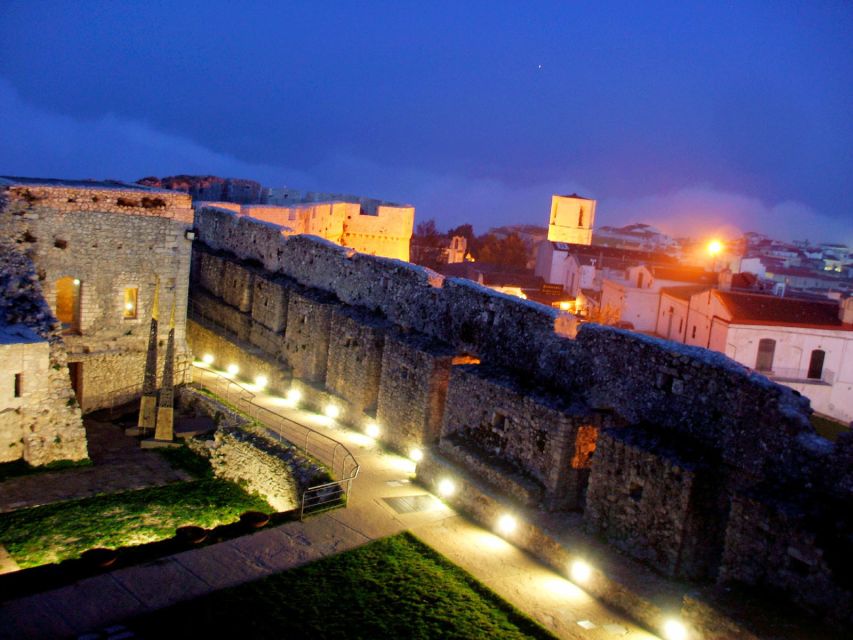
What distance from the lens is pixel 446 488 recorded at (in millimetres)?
14445

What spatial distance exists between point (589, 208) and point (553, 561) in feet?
161

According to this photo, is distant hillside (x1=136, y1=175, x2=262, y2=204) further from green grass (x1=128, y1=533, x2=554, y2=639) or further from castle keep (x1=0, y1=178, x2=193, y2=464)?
green grass (x1=128, y1=533, x2=554, y2=639)

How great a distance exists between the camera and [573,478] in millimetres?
12984

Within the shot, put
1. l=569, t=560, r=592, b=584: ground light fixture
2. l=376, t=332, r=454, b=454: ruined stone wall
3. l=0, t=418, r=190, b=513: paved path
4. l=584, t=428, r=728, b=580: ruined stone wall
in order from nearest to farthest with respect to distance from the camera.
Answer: l=584, t=428, r=728, b=580: ruined stone wall
l=569, t=560, r=592, b=584: ground light fixture
l=0, t=418, r=190, b=513: paved path
l=376, t=332, r=454, b=454: ruined stone wall

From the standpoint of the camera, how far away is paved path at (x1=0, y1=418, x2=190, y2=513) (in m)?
13.9

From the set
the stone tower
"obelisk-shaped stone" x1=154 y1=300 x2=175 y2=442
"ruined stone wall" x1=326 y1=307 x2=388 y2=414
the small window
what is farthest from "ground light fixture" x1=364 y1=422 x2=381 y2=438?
the stone tower

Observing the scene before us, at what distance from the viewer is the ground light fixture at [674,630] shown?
10.0 metres

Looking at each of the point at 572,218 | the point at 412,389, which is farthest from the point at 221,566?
the point at 572,218

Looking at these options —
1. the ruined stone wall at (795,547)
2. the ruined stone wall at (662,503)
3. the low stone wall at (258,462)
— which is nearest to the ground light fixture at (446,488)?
the low stone wall at (258,462)

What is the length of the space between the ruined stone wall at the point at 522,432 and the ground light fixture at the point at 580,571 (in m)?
1.40

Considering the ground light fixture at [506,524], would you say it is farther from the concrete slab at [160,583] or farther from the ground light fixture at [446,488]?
the concrete slab at [160,583]

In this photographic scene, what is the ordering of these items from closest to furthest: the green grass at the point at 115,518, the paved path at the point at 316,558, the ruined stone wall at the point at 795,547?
the ruined stone wall at the point at 795,547 → the paved path at the point at 316,558 → the green grass at the point at 115,518

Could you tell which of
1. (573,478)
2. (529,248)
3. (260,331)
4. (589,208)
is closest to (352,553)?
(573,478)

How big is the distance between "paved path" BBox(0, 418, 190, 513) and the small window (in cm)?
297
